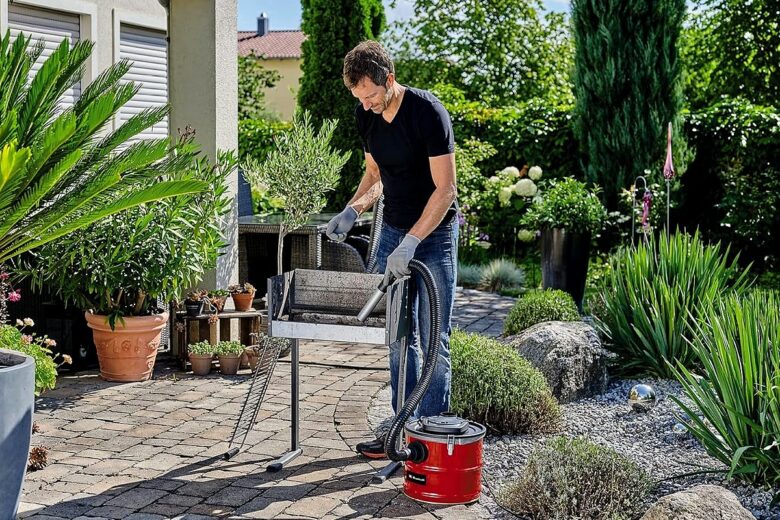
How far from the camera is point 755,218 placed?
Answer: 1046 centimetres

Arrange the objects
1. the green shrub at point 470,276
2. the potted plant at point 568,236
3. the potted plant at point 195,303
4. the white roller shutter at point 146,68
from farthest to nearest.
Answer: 1. the green shrub at point 470,276
2. the potted plant at point 568,236
3. the white roller shutter at point 146,68
4. the potted plant at point 195,303

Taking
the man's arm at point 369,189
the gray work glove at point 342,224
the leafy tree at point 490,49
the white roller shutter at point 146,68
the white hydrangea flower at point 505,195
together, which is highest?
the leafy tree at point 490,49

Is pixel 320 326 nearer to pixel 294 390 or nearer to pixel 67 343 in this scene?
pixel 294 390

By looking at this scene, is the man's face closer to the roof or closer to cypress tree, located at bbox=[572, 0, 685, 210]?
cypress tree, located at bbox=[572, 0, 685, 210]

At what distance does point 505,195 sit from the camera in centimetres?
1081

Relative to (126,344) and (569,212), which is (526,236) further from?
(126,344)

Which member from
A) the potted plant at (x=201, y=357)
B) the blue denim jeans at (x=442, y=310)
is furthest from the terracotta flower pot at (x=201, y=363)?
the blue denim jeans at (x=442, y=310)

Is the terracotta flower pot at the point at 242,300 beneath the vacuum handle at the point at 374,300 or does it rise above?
beneath

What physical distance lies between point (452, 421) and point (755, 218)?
786 centimetres

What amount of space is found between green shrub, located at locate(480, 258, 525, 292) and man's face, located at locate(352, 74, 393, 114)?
6075mm

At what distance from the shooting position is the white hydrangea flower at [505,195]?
Answer: 35.4 feet

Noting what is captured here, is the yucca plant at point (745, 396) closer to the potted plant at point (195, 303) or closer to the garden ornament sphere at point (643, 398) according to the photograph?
the garden ornament sphere at point (643, 398)

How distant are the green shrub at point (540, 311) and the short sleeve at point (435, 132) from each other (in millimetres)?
2538

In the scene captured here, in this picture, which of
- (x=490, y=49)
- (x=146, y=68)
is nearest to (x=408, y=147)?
(x=146, y=68)
